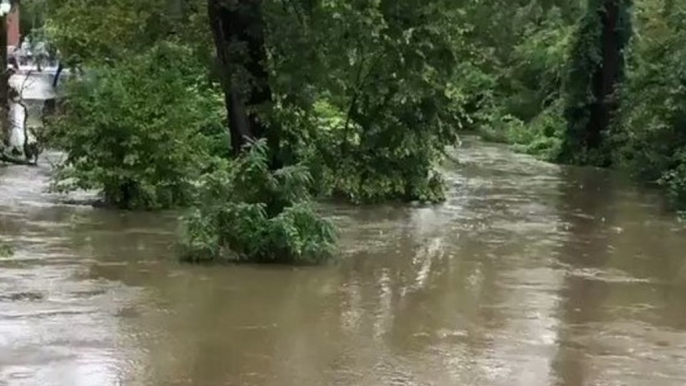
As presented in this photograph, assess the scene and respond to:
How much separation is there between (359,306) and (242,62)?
752 cm

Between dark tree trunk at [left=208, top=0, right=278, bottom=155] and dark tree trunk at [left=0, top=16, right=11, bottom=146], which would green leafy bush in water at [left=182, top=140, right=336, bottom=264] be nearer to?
dark tree trunk at [left=208, top=0, right=278, bottom=155]

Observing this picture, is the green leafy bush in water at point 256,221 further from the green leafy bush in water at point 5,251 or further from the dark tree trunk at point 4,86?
the dark tree trunk at point 4,86

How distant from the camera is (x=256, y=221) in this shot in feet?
41.4

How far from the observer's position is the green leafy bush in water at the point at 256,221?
12.6 m

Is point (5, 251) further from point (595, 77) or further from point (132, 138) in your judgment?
point (595, 77)

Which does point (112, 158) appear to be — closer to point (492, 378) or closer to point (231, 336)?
point (231, 336)

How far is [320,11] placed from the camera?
61.4 ft

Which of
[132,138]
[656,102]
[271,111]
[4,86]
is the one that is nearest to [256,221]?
[132,138]

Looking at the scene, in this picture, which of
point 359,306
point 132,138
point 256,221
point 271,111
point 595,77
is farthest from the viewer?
point 595,77

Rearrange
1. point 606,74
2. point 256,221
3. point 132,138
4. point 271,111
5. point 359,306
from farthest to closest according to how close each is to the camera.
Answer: point 606,74 < point 271,111 < point 132,138 < point 256,221 < point 359,306

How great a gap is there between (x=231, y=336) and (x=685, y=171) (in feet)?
46.6

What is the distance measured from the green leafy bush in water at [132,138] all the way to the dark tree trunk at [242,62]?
0.75 metres

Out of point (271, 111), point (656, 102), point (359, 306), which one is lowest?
point (359, 306)

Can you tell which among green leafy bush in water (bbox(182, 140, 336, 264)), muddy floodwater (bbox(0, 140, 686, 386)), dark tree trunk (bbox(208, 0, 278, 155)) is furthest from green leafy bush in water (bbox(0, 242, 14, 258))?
dark tree trunk (bbox(208, 0, 278, 155))
